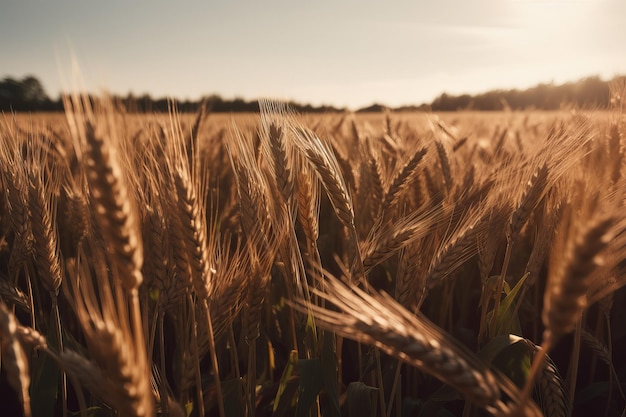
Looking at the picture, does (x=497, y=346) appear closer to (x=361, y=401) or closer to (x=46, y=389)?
(x=361, y=401)

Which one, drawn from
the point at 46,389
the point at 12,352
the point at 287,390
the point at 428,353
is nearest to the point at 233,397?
the point at 287,390

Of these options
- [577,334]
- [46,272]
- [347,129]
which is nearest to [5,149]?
[46,272]

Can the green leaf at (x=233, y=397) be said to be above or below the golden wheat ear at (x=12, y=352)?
below

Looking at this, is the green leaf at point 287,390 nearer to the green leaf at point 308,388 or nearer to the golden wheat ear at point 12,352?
the green leaf at point 308,388

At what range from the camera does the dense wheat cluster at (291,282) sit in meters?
0.73

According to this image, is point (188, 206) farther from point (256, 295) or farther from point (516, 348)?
point (516, 348)

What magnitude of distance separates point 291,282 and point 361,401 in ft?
1.47

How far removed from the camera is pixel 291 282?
1.60m

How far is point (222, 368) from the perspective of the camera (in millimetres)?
2078

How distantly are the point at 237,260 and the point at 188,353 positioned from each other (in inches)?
11.9

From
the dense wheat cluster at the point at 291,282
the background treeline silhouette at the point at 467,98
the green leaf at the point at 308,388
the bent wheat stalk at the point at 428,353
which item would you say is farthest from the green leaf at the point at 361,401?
the background treeline silhouette at the point at 467,98

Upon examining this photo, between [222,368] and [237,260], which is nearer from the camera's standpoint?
[237,260]

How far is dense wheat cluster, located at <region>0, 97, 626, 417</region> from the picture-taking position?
734 millimetres

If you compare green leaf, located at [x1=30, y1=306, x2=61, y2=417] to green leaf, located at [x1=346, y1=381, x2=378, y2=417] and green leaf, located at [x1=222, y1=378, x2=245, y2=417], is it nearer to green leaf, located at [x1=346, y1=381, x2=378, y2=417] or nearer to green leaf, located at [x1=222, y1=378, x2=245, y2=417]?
green leaf, located at [x1=222, y1=378, x2=245, y2=417]
